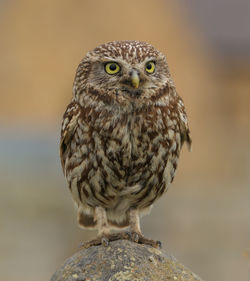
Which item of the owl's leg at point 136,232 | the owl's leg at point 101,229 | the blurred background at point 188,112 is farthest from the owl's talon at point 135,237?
the blurred background at point 188,112

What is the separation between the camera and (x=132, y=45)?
18.7 feet

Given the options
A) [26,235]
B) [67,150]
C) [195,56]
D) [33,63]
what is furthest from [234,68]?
[67,150]

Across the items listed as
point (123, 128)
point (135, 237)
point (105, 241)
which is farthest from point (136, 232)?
point (123, 128)

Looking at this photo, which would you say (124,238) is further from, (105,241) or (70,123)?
(70,123)

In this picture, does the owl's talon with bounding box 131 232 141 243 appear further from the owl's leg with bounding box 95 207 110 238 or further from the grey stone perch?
the grey stone perch

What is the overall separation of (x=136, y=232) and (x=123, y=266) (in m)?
0.88

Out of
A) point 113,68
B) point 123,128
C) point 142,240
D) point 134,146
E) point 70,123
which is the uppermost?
point 113,68

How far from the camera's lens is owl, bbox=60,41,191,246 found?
224 inches

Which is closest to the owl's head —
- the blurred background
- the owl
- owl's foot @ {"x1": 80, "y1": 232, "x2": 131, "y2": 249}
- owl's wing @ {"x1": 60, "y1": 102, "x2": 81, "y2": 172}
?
the owl

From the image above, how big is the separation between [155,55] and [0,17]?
35.3ft

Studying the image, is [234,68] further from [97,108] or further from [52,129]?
[97,108]

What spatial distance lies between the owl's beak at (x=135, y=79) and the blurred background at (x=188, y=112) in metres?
7.68

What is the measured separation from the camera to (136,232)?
595 cm

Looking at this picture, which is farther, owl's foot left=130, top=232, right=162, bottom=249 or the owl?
the owl
